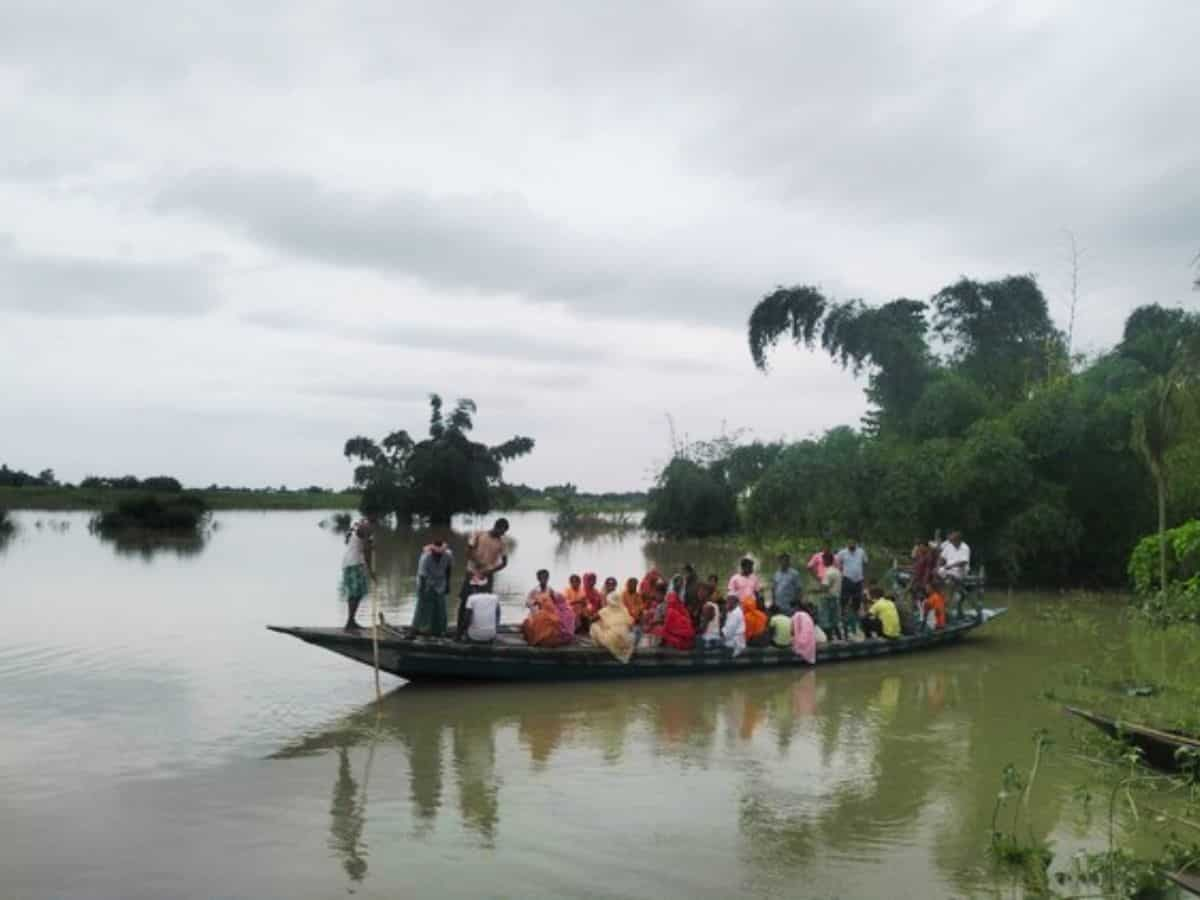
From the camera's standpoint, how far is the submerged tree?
55469mm

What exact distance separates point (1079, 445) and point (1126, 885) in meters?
20.3

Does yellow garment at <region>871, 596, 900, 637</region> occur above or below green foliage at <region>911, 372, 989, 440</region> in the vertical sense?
below

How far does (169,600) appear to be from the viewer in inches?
825

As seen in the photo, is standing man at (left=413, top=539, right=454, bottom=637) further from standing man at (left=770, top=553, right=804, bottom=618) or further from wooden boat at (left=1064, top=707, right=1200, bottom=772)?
wooden boat at (left=1064, top=707, right=1200, bottom=772)

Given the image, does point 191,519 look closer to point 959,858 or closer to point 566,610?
point 566,610

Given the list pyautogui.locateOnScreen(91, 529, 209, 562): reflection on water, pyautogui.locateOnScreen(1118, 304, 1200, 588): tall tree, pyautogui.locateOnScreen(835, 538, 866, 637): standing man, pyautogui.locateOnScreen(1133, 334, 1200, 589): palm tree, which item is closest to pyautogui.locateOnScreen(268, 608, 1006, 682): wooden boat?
pyautogui.locateOnScreen(835, 538, 866, 637): standing man

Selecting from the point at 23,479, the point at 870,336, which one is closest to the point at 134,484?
the point at 23,479

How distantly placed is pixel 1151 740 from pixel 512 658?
6.39 metres

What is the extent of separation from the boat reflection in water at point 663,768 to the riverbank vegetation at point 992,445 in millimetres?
9184

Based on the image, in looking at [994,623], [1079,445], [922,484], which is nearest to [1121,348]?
[1079,445]

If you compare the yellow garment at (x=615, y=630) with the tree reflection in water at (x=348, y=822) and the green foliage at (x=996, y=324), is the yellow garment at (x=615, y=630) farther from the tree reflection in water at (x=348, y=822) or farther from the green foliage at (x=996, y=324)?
the green foliage at (x=996, y=324)

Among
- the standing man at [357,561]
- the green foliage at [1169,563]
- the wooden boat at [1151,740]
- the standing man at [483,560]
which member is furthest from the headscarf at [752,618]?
the green foliage at [1169,563]

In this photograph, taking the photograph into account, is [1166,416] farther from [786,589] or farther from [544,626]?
[544,626]

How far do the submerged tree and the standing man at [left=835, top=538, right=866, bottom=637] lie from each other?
4029 cm
